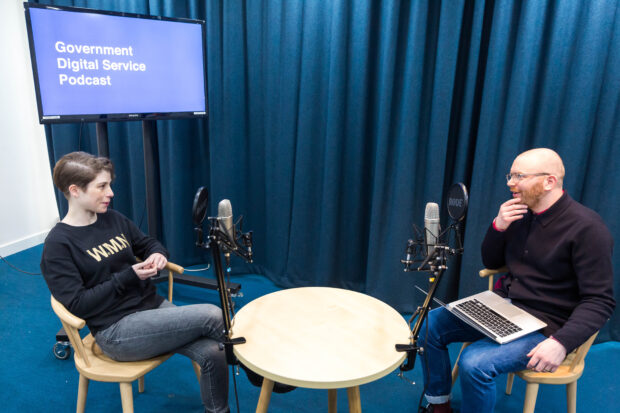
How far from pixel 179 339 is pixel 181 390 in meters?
0.62

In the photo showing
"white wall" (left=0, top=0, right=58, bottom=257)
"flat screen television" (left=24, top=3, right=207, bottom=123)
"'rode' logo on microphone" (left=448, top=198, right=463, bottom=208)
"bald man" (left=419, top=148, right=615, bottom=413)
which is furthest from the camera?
"white wall" (left=0, top=0, right=58, bottom=257)

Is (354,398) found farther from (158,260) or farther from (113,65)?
(113,65)

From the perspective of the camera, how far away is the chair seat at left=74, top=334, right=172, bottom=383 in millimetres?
1524

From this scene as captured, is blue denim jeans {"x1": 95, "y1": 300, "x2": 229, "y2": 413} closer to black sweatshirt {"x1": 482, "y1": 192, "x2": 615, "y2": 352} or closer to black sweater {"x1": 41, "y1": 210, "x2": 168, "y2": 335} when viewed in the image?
black sweater {"x1": 41, "y1": 210, "x2": 168, "y2": 335}

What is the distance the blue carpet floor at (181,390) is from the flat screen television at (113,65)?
4.31ft

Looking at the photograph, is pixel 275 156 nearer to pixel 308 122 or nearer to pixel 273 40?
pixel 308 122

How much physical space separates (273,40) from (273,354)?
2.26 m

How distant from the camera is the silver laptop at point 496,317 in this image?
1.62m

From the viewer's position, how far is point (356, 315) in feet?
5.48

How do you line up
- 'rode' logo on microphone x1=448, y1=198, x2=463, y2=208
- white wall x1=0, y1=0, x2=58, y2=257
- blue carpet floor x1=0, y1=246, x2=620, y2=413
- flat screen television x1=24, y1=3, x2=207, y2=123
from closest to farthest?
1. 'rode' logo on microphone x1=448, y1=198, x2=463, y2=208
2. blue carpet floor x1=0, y1=246, x2=620, y2=413
3. flat screen television x1=24, y1=3, x2=207, y2=123
4. white wall x1=0, y1=0, x2=58, y2=257

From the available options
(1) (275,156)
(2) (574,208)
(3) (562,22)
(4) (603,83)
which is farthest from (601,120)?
(1) (275,156)

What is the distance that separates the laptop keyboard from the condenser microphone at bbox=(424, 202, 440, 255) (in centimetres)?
61

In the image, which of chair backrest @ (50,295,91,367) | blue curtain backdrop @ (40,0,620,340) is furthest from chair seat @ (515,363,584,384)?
chair backrest @ (50,295,91,367)

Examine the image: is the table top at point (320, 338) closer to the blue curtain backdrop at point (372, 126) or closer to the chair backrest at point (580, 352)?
the chair backrest at point (580, 352)
